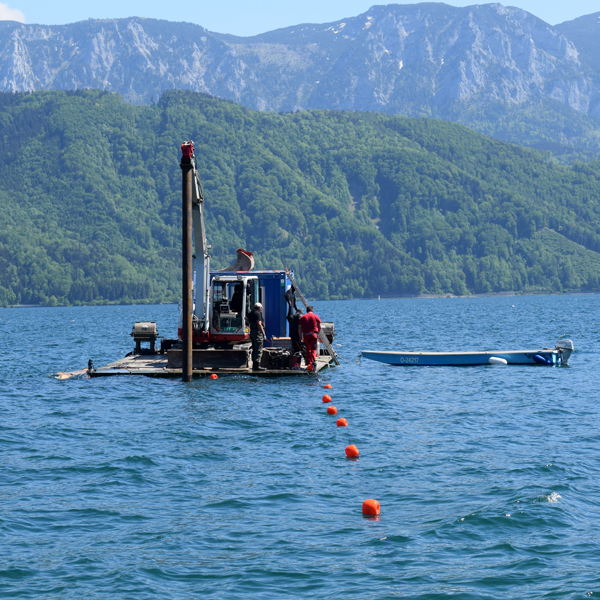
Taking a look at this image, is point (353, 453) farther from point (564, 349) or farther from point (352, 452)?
point (564, 349)

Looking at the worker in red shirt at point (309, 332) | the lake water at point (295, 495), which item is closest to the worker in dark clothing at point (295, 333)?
the worker in red shirt at point (309, 332)

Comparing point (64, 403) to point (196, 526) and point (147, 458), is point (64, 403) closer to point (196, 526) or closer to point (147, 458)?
point (147, 458)

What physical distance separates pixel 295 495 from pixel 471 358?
2097 centimetres

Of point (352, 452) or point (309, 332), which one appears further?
point (309, 332)

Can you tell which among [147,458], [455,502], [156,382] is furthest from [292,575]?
[156,382]

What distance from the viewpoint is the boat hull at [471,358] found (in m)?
33.0

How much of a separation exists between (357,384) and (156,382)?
22.0 feet

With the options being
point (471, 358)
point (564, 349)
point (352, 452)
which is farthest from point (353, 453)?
point (564, 349)

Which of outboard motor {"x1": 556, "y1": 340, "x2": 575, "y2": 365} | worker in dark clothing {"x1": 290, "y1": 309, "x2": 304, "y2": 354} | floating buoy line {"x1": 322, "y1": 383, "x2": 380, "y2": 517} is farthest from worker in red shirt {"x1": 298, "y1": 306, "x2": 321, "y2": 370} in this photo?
outboard motor {"x1": 556, "y1": 340, "x2": 575, "y2": 365}

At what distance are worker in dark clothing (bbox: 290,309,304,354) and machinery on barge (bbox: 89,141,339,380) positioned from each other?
0.34 metres

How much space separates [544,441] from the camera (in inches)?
694

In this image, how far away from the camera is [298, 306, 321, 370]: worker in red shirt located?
27.0 metres

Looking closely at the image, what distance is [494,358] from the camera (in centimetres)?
3312

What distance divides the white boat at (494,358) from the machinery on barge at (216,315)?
440 cm
